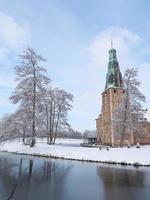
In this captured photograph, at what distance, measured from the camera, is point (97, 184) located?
1443 centimetres

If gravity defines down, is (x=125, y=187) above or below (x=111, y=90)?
below

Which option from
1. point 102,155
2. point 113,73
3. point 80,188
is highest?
point 113,73

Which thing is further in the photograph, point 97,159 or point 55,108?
point 55,108

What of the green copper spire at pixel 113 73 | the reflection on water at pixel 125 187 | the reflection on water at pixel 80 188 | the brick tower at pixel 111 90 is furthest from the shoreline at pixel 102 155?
the green copper spire at pixel 113 73

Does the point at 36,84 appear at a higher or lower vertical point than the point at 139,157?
A: higher

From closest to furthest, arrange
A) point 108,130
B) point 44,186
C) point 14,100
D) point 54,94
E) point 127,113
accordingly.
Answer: point 44,186
point 14,100
point 127,113
point 54,94
point 108,130

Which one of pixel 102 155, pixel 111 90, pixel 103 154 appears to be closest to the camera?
pixel 102 155

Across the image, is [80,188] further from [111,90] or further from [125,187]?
[111,90]

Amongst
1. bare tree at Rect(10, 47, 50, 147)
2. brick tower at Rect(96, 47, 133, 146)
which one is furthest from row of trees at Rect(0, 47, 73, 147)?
brick tower at Rect(96, 47, 133, 146)

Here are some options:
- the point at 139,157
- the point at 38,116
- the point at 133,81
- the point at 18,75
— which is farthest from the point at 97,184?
the point at 133,81

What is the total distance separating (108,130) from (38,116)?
114 ft

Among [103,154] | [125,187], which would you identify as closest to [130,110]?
[103,154]

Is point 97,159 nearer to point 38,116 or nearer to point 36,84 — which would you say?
point 38,116

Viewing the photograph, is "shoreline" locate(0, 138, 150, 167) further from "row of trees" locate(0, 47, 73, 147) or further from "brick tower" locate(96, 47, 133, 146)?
"brick tower" locate(96, 47, 133, 146)
